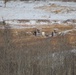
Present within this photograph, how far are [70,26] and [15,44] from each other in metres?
2.72

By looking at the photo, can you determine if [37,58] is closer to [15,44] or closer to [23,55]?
[23,55]

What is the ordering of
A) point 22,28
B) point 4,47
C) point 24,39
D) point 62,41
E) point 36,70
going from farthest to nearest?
point 22,28 → point 24,39 → point 62,41 → point 4,47 → point 36,70

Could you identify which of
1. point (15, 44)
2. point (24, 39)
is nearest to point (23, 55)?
point (15, 44)

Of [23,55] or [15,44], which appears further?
[15,44]

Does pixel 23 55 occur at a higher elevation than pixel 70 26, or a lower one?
higher

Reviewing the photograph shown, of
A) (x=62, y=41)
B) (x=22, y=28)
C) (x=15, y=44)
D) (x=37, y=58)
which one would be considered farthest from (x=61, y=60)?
(x=22, y=28)

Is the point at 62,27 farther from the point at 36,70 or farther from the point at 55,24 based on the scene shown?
the point at 36,70

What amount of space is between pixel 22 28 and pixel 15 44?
69.9 inches

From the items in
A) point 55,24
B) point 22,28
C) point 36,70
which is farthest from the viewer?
point 55,24

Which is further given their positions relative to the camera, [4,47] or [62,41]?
[62,41]

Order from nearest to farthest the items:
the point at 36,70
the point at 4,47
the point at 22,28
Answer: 1. the point at 36,70
2. the point at 4,47
3. the point at 22,28

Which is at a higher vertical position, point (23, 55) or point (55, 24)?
point (23, 55)

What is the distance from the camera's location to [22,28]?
24.9ft

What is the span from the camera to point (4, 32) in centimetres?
668
